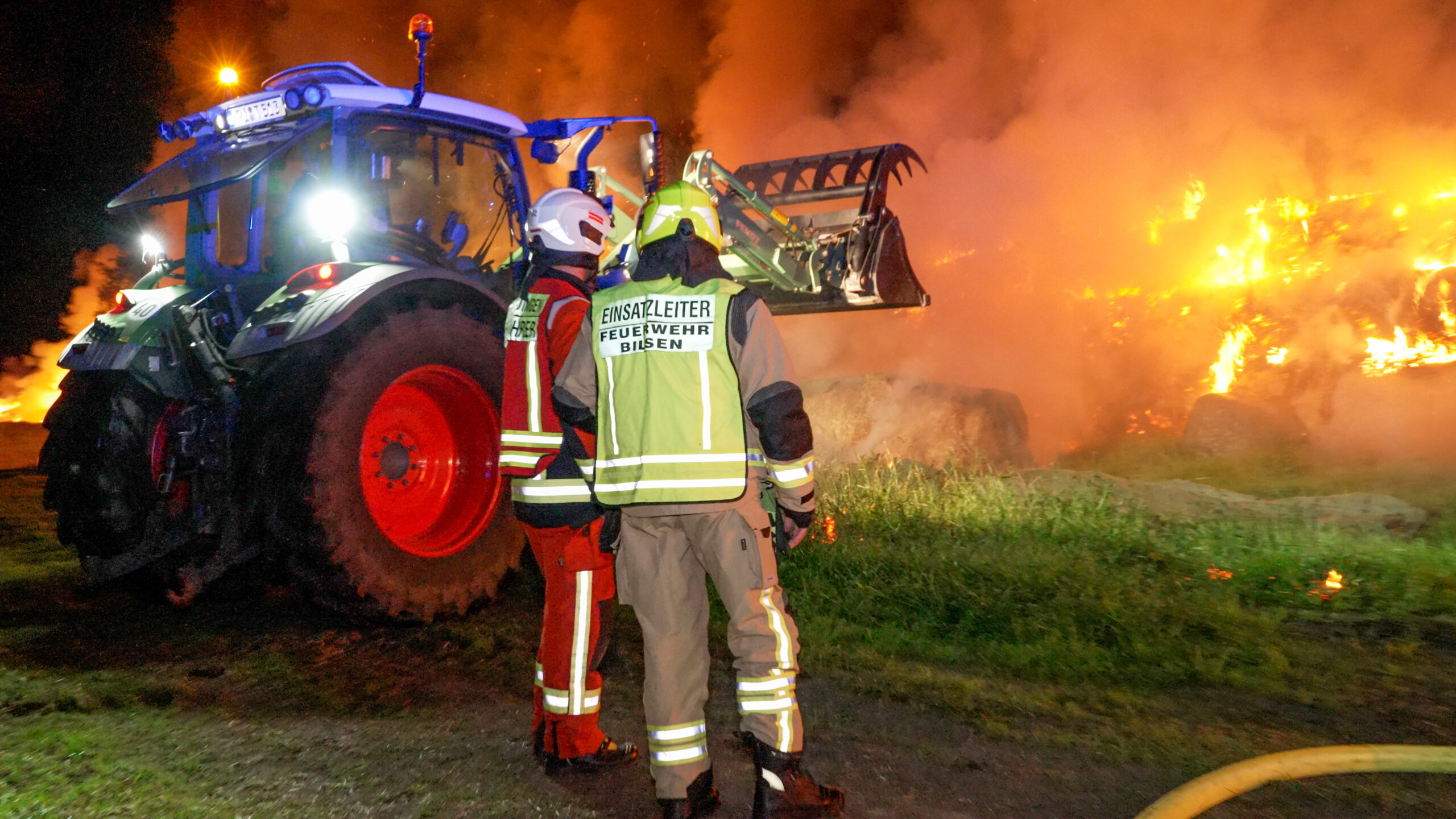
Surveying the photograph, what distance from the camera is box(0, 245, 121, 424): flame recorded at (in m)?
11.4

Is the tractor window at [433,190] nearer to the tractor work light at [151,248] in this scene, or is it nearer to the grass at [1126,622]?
the tractor work light at [151,248]

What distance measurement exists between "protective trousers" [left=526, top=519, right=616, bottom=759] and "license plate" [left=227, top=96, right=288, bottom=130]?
9.44 feet

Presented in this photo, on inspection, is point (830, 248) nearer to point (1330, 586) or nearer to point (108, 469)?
point (1330, 586)

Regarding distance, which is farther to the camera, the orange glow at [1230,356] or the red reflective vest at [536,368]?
the orange glow at [1230,356]

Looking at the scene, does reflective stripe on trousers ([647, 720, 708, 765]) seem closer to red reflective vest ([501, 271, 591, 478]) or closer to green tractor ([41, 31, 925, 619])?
red reflective vest ([501, 271, 591, 478])

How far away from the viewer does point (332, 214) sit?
5004 mm

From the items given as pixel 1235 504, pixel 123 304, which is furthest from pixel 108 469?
pixel 1235 504

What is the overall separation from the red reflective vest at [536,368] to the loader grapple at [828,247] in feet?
12.7

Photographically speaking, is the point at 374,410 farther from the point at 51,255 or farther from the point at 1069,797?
the point at 51,255

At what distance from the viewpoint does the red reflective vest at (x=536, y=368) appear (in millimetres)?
3391

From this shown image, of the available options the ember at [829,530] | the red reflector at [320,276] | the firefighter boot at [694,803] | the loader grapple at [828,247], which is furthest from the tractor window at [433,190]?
the firefighter boot at [694,803]

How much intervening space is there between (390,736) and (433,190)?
3.13 meters

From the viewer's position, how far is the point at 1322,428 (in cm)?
1088

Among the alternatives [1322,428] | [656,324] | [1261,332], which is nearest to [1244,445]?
[1322,428]
